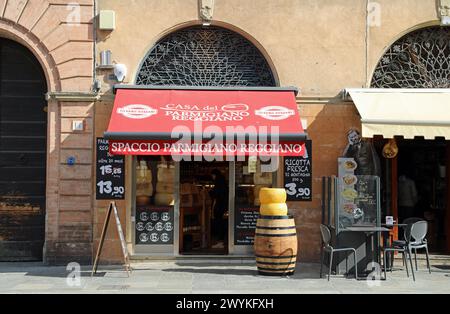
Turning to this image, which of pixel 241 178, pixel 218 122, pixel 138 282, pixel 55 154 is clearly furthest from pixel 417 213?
pixel 55 154

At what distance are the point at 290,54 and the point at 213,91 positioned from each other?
64.5 inches

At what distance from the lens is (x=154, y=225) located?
11.5m

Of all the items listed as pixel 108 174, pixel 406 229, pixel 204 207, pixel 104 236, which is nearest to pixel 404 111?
pixel 406 229

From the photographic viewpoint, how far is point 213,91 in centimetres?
1131

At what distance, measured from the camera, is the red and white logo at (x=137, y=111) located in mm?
10484

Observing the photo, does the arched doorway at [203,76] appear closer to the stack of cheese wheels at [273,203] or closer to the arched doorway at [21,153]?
the stack of cheese wheels at [273,203]

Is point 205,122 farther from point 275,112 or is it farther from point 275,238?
point 275,238

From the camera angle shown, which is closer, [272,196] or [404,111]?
[272,196]

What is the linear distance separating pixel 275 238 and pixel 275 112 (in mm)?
2223

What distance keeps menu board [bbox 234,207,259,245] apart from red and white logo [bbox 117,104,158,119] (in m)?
2.56

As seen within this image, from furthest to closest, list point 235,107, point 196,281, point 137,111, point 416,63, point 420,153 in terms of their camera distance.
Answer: point 420,153
point 416,63
point 235,107
point 137,111
point 196,281

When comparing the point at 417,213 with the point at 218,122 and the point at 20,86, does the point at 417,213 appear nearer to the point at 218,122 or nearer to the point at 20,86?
the point at 218,122

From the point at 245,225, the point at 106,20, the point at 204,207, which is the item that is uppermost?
the point at 106,20

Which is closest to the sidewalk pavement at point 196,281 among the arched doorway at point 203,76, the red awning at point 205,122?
the arched doorway at point 203,76
